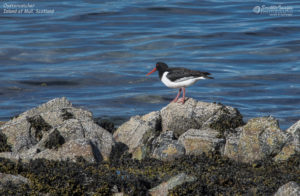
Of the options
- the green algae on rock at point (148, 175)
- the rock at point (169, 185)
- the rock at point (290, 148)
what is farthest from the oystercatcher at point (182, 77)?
the rock at point (169, 185)

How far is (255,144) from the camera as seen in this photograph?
10.6 meters

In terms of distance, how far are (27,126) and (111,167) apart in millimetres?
2882

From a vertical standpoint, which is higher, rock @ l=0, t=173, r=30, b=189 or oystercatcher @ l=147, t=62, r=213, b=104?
oystercatcher @ l=147, t=62, r=213, b=104

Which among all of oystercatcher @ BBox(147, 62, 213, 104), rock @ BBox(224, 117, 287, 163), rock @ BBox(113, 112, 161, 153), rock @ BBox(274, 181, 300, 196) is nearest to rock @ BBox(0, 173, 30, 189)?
rock @ BBox(113, 112, 161, 153)

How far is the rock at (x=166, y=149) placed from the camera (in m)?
10.4

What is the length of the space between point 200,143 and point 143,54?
1683cm

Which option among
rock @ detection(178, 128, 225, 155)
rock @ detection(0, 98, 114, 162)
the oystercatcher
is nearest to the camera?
rock @ detection(0, 98, 114, 162)

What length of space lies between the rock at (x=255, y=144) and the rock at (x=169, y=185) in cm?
243

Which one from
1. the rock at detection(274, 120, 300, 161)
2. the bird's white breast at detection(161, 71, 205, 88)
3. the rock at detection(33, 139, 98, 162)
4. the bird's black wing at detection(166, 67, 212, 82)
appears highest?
the bird's black wing at detection(166, 67, 212, 82)

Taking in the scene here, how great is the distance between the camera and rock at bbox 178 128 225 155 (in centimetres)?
1055

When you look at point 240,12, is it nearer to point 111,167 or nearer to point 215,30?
point 215,30

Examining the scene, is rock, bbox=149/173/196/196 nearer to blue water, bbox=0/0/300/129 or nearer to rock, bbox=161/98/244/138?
rock, bbox=161/98/244/138

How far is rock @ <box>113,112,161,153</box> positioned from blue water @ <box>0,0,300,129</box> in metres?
5.93

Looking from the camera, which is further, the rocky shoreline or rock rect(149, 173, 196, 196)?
the rocky shoreline
